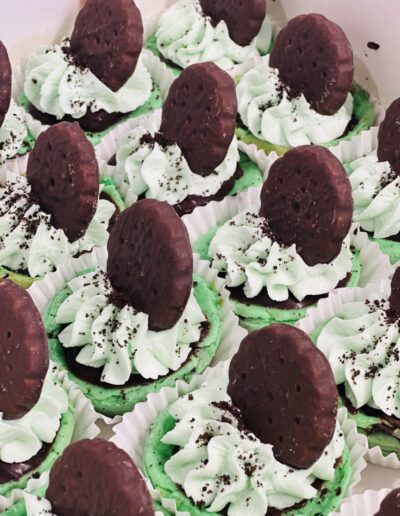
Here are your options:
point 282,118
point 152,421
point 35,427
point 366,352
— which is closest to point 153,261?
point 152,421


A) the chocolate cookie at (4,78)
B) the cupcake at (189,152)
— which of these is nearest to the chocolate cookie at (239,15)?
the cupcake at (189,152)

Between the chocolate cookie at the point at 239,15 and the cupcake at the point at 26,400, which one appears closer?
the cupcake at the point at 26,400

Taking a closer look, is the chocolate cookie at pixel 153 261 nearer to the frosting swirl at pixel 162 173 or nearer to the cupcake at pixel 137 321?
the cupcake at pixel 137 321

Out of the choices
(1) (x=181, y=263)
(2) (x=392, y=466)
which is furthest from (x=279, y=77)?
(2) (x=392, y=466)

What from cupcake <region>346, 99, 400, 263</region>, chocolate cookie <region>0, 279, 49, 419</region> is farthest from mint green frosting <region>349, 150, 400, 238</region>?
chocolate cookie <region>0, 279, 49, 419</region>

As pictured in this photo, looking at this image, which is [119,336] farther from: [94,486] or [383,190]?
[383,190]

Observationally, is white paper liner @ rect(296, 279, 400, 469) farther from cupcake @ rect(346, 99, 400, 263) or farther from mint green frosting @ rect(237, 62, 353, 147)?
mint green frosting @ rect(237, 62, 353, 147)
